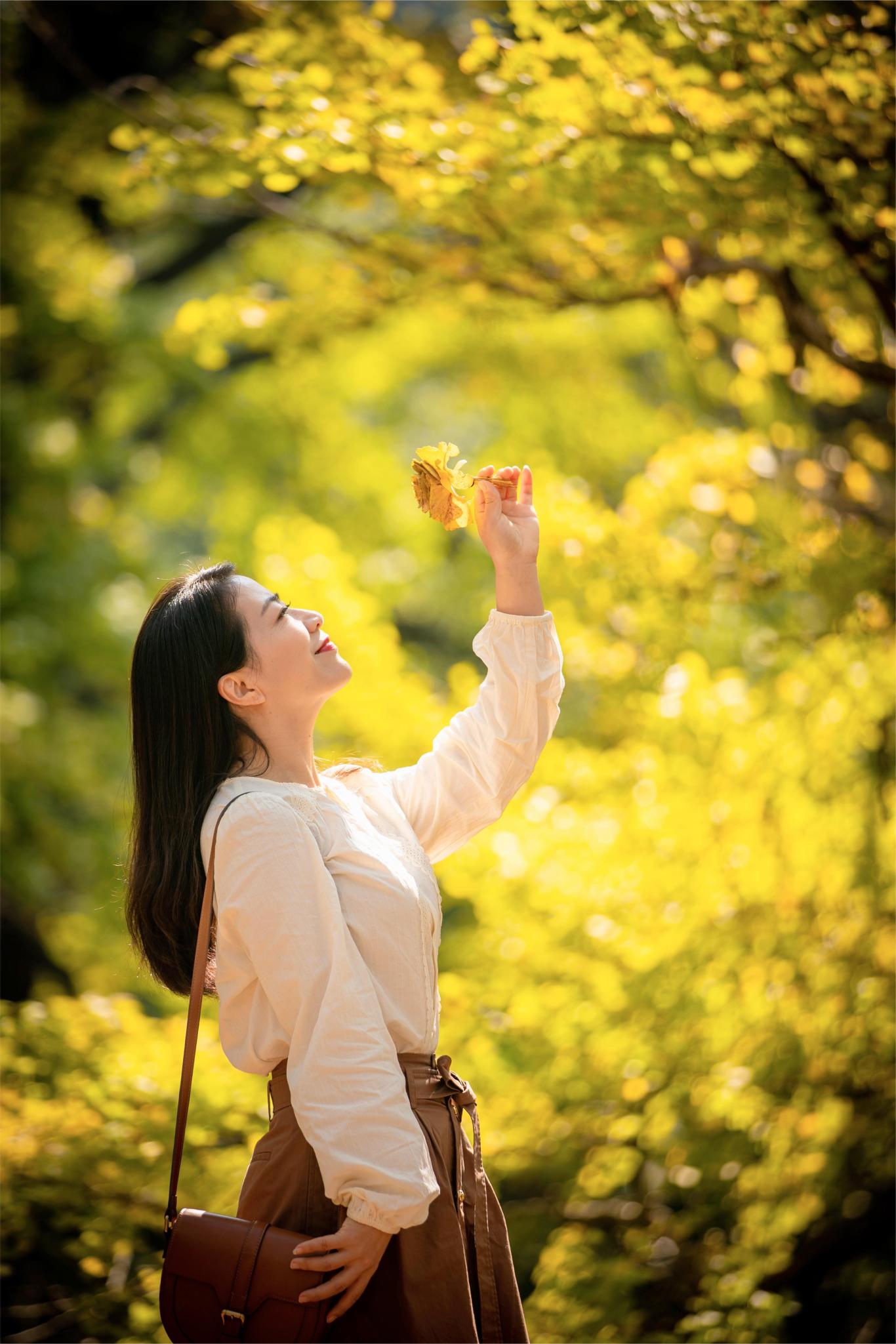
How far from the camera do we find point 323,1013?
135 centimetres

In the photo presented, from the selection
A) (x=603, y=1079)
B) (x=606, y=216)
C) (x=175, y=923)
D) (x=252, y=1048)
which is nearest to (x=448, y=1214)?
(x=252, y=1048)

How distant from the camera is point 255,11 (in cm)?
275

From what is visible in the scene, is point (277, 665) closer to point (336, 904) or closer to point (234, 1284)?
point (336, 904)

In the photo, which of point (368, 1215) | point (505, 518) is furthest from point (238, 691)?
point (368, 1215)

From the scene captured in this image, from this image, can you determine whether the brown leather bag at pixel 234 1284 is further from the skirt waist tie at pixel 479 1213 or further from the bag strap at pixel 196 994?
the skirt waist tie at pixel 479 1213

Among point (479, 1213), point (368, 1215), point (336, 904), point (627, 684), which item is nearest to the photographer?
point (368, 1215)

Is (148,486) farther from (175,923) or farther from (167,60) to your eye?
→ (175,923)

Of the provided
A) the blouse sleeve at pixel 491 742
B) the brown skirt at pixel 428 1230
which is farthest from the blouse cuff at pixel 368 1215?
the blouse sleeve at pixel 491 742

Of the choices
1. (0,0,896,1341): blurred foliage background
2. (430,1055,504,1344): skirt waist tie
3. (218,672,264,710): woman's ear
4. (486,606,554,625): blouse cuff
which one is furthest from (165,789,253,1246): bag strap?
(0,0,896,1341): blurred foliage background

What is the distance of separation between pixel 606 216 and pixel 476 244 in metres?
0.52

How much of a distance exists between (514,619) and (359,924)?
49 centimetres

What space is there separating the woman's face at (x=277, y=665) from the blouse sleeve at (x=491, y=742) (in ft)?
0.73

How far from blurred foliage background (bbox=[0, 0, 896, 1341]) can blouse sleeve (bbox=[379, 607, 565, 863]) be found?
52cm

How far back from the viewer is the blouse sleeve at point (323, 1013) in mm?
1307
